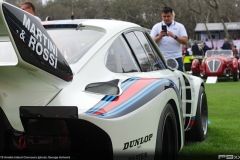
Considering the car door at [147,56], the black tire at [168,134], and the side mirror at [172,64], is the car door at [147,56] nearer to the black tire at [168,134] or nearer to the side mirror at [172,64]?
the side mirror at [172,64]

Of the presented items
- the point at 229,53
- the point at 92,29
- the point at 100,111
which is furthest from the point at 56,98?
the point at 229,53

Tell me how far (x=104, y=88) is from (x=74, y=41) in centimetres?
76

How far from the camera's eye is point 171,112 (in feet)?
10.7

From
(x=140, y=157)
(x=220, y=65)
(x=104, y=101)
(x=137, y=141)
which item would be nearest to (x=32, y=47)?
(x=104, y=101)

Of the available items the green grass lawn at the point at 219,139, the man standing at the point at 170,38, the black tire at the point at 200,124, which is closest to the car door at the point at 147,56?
the black tire at the point at 200,124

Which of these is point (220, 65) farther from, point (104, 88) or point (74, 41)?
point (104, 88)

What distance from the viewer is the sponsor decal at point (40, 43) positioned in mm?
2207

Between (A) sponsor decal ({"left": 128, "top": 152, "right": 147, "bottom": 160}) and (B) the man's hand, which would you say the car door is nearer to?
(A) sponsor decal ({"left": 128, "top": 152, "right": 147, "bottom": 160})

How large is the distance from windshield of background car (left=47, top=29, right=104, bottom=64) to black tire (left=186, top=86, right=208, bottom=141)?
1972mm

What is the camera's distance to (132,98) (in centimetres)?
265

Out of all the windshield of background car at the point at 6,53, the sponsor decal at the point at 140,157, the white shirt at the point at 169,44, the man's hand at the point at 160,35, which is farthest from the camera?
the white shirt at the point at 169,44

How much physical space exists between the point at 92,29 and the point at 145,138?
1.14 meters

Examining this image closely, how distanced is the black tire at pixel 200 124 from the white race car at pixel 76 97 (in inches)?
59.8

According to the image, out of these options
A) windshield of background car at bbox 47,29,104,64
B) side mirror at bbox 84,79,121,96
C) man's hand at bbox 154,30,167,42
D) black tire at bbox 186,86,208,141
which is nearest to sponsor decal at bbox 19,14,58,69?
side mirror at bbox 84,79,121,96
